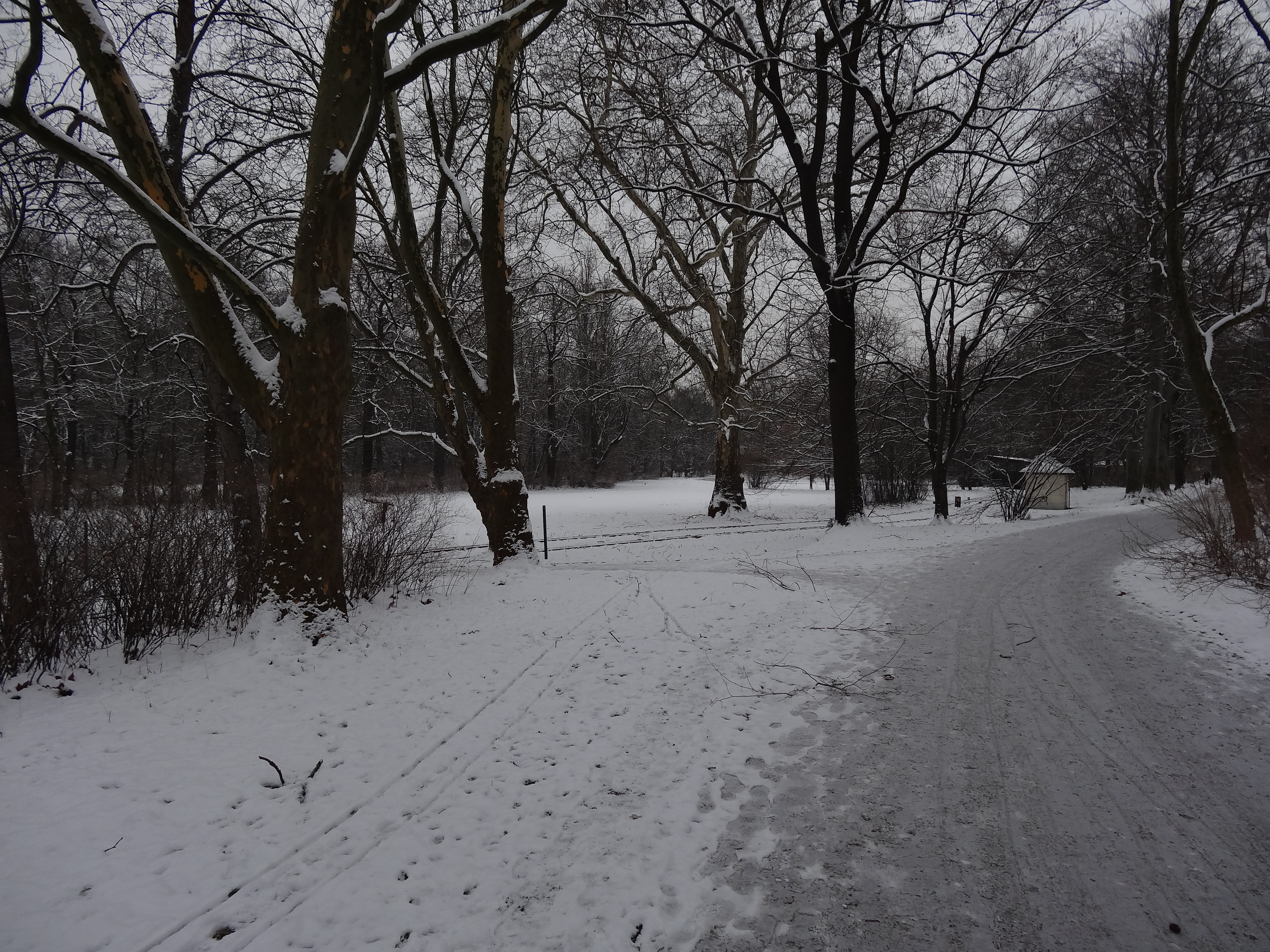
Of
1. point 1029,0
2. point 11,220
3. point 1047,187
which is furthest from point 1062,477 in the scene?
point 11,220

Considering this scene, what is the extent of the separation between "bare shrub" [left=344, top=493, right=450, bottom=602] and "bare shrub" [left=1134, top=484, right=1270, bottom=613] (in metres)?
9.17

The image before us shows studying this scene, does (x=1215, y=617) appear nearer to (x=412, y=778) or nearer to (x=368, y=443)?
(x=412, y=778)

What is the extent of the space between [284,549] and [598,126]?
11378mm

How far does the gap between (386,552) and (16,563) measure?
337cm

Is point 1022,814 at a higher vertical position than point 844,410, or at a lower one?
lower

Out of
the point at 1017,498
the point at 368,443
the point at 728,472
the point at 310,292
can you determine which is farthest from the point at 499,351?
the point at 368,443

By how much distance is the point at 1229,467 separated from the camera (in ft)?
26.2

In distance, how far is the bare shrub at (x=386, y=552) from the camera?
6891 millimetres

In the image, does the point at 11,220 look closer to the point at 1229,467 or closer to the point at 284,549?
the point at 284,549

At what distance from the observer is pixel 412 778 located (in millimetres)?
3387

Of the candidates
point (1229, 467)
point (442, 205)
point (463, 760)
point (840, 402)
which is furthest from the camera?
point (840, 402)

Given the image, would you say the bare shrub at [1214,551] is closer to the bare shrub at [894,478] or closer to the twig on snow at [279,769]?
the twig on snow at [279,769]

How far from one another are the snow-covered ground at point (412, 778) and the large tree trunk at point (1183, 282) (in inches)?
247

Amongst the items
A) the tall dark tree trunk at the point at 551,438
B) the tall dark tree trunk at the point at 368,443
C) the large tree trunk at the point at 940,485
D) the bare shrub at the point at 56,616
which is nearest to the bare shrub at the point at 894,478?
the large tree trunk at the point at 940,485
